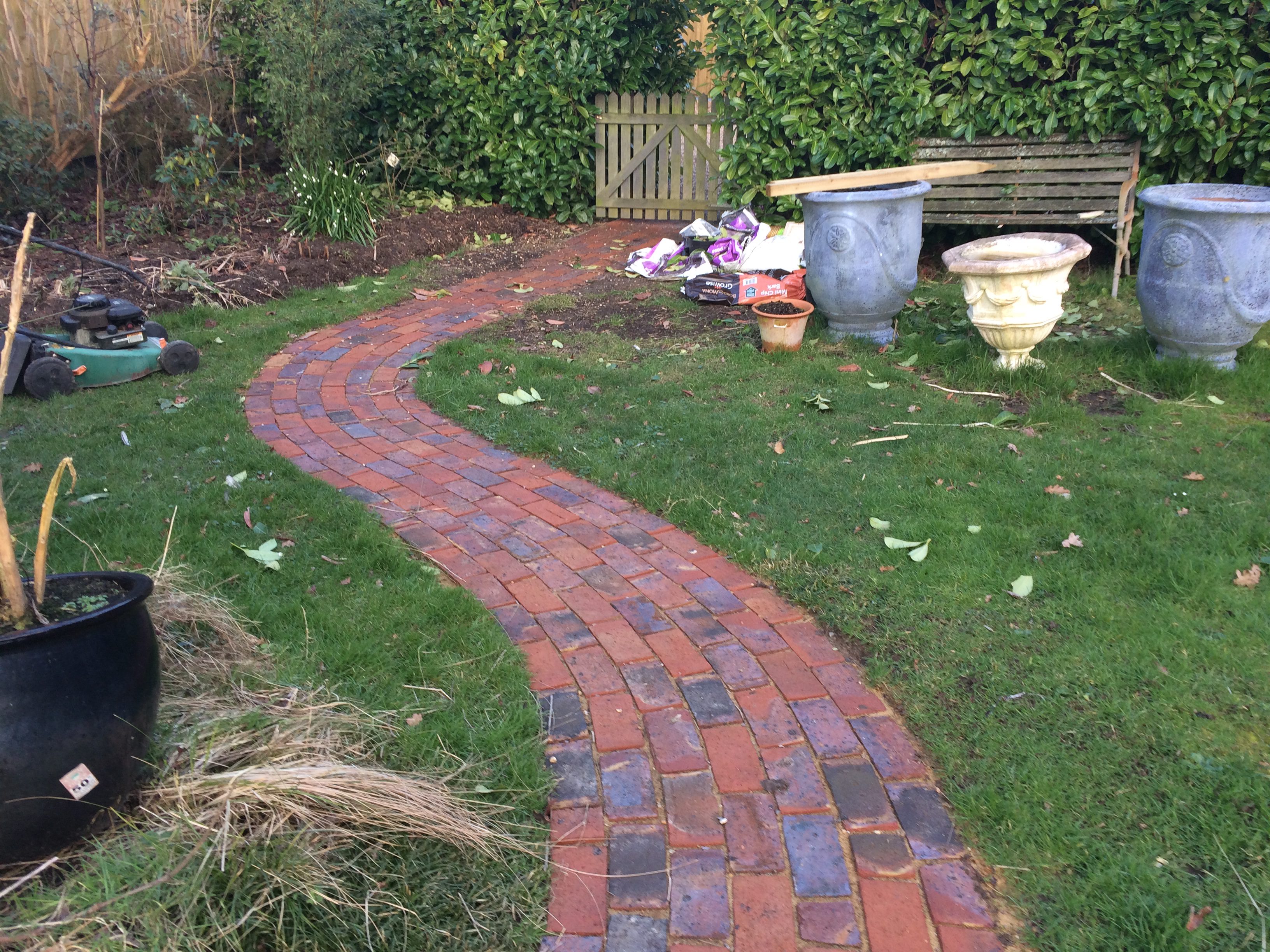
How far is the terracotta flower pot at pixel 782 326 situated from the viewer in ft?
19.7

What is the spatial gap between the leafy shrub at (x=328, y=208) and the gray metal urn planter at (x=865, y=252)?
4.15 m

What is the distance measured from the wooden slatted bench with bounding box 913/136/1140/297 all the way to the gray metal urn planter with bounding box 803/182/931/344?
109cm

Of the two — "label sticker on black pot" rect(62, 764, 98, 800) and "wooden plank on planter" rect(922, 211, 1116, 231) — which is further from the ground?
"wooden plank on planter" rect(922, 211, 1116, 231)

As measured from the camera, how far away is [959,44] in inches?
281

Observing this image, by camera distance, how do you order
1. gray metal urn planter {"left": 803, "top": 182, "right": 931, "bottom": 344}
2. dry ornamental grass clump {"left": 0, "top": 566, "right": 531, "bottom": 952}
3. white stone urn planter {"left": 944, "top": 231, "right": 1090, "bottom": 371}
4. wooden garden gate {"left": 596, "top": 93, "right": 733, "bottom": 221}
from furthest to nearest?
wooden garden gate {"left": 596, "top": 93, "right": 733, "bottom": 221} → gray metal urn planter {"left": 803, "top": 182, "right": 931, "bottom": 344} → white stone urn planter {"left": 944, "top": 231, "right": 1090, "bottom": 371} → dry ornamental grass clump {"left": 0, "top": 566, "right": 531, "bottom": 952}

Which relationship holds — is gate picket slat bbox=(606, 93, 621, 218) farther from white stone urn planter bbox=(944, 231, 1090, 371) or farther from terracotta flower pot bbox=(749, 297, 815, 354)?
white stone urn planter bbox=(944, 231, 1090, 371)

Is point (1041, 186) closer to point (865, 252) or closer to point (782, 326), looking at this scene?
point (865, 252)

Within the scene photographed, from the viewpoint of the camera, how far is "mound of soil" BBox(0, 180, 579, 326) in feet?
22.7

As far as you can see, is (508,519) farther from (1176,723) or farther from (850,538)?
(1176,723)

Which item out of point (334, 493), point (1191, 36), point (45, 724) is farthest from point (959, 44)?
point (45, 724)

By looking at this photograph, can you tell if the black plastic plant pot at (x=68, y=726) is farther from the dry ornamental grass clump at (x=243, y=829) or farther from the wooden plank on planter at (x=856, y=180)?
the wooden plank on planter at (x=856, y=180)

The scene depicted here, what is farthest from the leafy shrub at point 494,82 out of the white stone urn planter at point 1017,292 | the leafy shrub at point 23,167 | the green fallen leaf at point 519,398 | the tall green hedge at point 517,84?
the white stone urn planter at point 1017,292

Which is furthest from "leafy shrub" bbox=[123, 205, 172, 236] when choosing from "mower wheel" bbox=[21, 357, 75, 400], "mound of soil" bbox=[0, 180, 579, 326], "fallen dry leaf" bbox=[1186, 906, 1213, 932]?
"fallen dry leaf" bbox=[1186, 906, 1213, 932]

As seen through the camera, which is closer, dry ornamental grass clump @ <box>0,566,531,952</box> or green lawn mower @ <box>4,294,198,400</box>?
dry ornamental grass clump @ <box>0,566,531,952</box>
